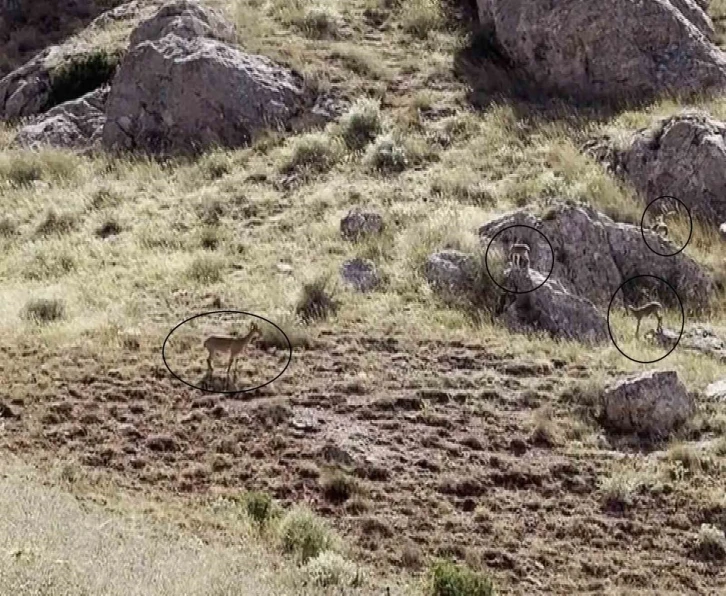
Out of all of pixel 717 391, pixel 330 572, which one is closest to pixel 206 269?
pixel 717 391

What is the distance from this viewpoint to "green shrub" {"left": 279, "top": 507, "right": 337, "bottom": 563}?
6996 mm

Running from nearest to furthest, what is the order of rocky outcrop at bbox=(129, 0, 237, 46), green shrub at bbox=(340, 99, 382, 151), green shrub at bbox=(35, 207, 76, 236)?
green shrub at bbox=(35, 207, 76, 236)
green shrub at bbox=(340, 99, 382, 151)
rocky outcrop at bbox=(129, 0, 237, 46)

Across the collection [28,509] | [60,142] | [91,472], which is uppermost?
[28,509]

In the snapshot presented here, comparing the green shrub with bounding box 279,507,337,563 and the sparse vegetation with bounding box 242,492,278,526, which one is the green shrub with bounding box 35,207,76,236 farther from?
the green shrub with bounding box 279,507,337,563

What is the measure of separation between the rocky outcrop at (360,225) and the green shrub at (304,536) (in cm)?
584

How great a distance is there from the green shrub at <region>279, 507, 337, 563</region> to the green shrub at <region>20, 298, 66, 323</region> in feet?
15.3

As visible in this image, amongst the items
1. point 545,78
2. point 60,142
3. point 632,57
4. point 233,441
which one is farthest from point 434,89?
point 233,441

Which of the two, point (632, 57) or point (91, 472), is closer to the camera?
point (91, 472)

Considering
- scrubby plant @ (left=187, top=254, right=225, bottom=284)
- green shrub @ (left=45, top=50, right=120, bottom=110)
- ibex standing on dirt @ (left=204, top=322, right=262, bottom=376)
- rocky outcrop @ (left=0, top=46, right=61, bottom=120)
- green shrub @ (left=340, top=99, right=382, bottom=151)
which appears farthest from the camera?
rocky outcrop @ (left=0, top=46, right=61, bottom=120)

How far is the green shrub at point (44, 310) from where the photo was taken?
11.0m

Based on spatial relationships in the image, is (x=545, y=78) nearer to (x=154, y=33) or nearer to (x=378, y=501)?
(x=154, y=33)

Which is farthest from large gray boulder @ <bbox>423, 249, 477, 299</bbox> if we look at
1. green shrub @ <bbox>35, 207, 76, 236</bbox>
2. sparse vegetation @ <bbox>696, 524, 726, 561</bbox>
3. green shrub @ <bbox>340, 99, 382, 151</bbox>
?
green shrub @ <bbox>35, 207, 76, 236</bbox>

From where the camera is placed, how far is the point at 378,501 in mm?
8008

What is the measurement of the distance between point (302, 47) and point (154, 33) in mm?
2567
